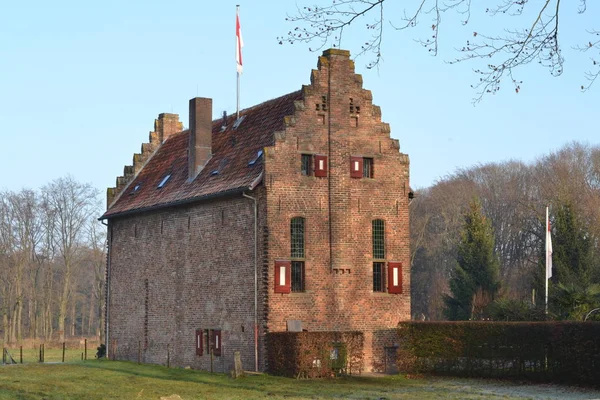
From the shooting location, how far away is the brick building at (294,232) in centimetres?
→ 3141

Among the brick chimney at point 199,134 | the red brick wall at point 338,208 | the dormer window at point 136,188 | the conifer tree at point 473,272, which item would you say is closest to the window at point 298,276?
the red brick wall at point 338,208

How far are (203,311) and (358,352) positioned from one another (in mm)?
6742

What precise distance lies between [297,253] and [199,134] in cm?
818

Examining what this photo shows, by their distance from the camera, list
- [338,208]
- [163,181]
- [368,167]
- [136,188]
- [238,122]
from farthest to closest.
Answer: [136,188] → [163,181] → [238,122] → [368,167] → [338,208]

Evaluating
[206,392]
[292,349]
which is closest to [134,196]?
[292,349]

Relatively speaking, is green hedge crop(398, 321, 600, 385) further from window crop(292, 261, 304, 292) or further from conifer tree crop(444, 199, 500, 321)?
conifer tree crop(444, 199, 500, 321)

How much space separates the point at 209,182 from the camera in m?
34.9

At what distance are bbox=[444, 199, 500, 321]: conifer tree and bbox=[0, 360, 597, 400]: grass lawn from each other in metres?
28.3

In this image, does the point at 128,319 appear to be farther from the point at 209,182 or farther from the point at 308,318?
the point at 308,318

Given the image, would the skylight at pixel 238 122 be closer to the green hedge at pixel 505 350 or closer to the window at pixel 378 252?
the window at pixel 378 252

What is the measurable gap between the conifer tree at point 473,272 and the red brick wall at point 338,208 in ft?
81.9

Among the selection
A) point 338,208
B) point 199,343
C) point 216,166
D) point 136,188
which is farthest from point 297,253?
point 136,188

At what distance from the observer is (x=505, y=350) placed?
28938 mm

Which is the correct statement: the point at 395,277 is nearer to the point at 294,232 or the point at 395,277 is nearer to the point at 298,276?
the point at 298,276
